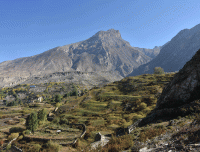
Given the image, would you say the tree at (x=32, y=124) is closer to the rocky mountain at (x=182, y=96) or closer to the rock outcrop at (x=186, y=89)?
the rocky mountain at (x=182, y=96)

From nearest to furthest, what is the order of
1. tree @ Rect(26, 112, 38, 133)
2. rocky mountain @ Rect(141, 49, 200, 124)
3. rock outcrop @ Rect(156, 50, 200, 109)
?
rocky mountain @ Rect(141, 49, 200, 124) → rock outcrop @ Rect(156, 50, 200, 109) → tree @ Rect(26, 112, 38, 133)

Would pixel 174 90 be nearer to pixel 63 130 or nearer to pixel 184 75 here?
pixel 184 75

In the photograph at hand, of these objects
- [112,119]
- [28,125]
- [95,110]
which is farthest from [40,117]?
[112,119]

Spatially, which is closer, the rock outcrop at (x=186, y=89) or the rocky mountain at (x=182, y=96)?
the rocky mountain at (x=182, y=96)

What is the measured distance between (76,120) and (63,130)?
24.7 ft

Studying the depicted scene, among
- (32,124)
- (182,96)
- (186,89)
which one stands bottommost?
(32,124)

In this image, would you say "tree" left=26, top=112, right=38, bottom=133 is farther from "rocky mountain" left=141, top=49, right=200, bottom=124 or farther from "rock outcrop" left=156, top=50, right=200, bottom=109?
"rock outcrop" left=156, top=50, right=200, bottom=109

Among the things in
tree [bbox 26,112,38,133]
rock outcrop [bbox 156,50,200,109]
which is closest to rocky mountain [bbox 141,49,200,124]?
rock outcrop [bbox 156,50,200,109]

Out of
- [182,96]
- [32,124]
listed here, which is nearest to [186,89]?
[182,96]

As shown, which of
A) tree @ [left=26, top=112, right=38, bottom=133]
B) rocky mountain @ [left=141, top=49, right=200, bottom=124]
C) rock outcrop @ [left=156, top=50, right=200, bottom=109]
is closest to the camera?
rocky mountain @ [left=141, top=49, right=200, bottom=124]

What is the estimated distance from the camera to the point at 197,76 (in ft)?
62.0

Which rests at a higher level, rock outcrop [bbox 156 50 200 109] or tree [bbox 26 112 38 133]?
rock outcrop [bbox 156 50 200 109]

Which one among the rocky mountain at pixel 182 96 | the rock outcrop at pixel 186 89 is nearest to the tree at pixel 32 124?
the rocky mountain at pixel 182 96

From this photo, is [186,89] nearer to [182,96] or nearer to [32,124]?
[182,96]
